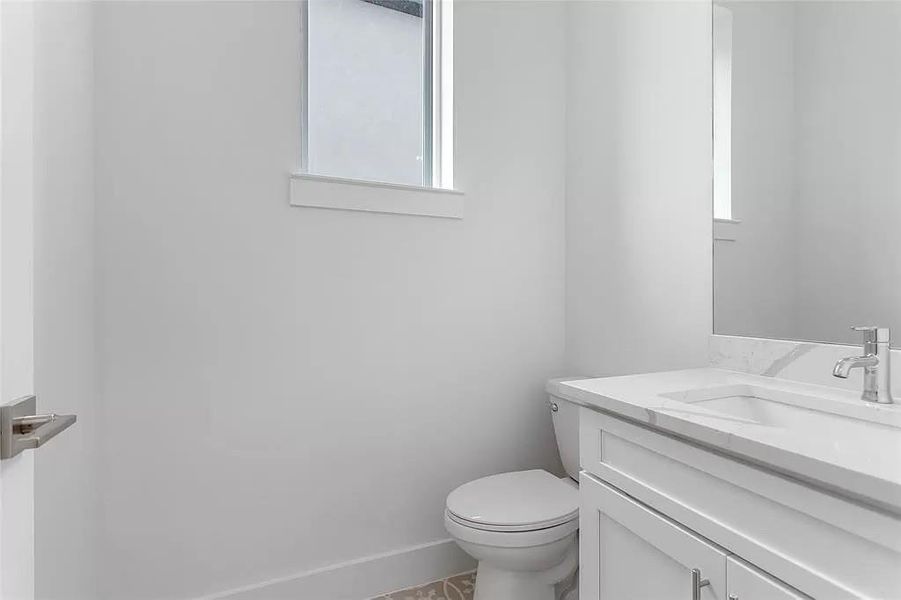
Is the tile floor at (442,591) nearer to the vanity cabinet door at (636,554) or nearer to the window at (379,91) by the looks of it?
the vanity cabinet door at (636,554)

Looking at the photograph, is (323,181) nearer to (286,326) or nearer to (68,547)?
(286,326)

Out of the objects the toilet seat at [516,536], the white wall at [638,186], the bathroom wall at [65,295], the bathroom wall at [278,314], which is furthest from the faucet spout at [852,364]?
the bathroom wall at [65,295]

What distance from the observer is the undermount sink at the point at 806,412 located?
2.74ft

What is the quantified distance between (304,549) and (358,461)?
1.03ft

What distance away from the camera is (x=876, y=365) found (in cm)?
91

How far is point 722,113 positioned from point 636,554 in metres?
1.15

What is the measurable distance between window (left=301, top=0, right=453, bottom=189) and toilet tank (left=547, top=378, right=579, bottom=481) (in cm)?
88

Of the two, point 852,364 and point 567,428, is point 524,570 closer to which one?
point 567,428

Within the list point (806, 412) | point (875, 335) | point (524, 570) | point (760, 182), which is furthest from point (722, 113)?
point (524, 570)

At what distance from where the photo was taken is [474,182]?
1.81m

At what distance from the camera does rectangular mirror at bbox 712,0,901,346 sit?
1.00 m

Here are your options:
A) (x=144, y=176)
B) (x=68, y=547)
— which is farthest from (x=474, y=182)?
(x=68, y=547)

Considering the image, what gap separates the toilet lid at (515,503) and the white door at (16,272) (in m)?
1.02

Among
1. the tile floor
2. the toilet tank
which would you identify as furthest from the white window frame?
the tile floor
